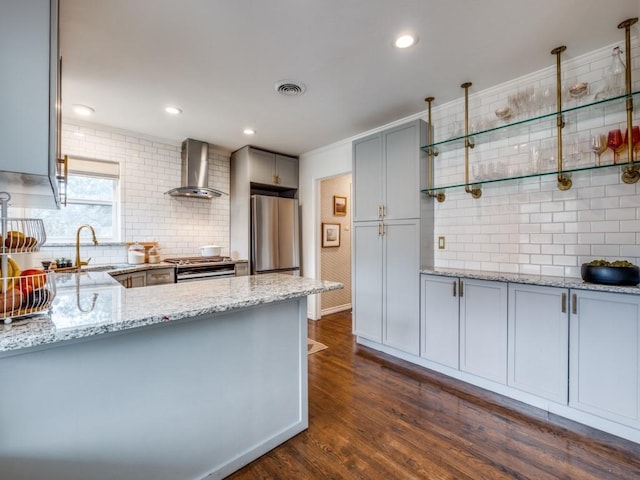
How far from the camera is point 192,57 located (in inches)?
85.3

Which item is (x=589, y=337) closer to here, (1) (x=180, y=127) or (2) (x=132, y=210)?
(1) (x=180, y=127)

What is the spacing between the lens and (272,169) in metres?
4.43

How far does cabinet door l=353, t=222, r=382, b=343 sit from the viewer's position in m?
3.23

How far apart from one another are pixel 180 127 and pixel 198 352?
119 inches

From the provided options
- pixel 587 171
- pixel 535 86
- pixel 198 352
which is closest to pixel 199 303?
pixel 198 352

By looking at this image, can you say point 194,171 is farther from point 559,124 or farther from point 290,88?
point 559,124

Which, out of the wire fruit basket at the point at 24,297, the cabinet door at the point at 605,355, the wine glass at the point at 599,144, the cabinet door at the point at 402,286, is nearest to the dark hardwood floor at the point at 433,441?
the cabinet door at the point at 605,355

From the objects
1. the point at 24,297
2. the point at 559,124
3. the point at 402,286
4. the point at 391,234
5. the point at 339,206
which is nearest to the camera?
the point at 24,297

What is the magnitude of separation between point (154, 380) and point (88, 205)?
310cm

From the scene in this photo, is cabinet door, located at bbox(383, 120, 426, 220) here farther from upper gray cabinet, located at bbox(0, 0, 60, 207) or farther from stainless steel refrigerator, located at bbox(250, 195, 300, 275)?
upper gray cabinet, located at bbox(0, 0, 60, 207)

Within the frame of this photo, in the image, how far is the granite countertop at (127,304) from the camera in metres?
0.91

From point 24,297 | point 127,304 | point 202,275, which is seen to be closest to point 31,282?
point 24,297

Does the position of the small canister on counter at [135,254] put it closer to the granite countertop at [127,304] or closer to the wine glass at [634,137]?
the granite countertop at [127,304]

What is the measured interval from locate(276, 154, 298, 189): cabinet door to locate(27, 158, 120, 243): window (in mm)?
2062
